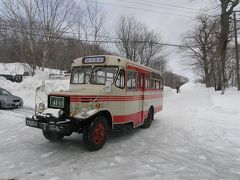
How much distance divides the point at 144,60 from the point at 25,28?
17516 mm

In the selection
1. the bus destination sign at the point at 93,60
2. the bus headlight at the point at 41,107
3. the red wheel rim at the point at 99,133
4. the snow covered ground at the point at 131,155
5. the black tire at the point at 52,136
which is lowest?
the snow covered ground at the point at 131,155

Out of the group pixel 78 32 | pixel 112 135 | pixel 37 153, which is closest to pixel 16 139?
pixel 37 153

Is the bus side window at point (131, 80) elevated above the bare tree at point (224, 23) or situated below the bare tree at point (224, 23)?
below

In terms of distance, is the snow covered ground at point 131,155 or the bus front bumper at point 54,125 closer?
the snow covered ground at point 131,155

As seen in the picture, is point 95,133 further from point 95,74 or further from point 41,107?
point 95,74

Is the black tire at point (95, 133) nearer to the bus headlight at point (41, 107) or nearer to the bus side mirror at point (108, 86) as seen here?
the bus side mirror at point (108, 86)

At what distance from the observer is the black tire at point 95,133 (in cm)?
768

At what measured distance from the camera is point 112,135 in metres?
10.2

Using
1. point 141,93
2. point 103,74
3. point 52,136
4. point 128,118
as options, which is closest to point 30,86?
point 141,93

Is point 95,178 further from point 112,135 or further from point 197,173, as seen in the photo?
point 112,135

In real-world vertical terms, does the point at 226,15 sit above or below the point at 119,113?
above

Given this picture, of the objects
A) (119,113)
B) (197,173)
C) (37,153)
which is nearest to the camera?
(197,173)

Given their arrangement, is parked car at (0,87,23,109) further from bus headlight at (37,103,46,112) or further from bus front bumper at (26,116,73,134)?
bus front bumper at (26,116,73,134)

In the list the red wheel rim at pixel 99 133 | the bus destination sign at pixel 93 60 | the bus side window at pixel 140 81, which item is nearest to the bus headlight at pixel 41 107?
the red wheel rim at pixel 99 133
